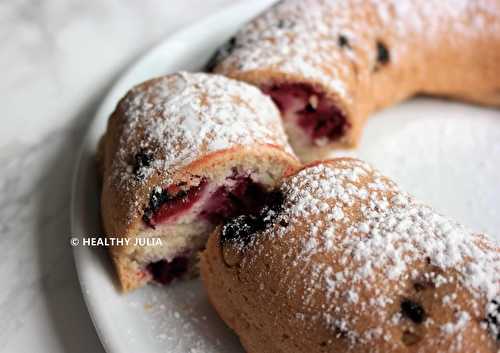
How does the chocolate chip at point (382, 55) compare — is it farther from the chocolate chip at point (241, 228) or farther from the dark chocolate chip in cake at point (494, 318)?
the dark chocolate chip in cake at point (494, 318)

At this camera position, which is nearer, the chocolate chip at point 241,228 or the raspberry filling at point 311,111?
the chocolate chip at point 241,228

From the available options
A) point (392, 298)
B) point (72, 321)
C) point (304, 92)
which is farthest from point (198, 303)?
point (304, 92)

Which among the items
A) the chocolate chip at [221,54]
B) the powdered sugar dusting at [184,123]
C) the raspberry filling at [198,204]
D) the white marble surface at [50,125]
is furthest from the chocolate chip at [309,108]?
the white marble surface at [50,125]

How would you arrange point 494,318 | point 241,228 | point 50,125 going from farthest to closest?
point 50,125
point 241,228
point 494,318

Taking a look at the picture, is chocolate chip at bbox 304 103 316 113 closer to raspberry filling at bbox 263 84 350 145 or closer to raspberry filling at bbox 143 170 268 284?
raspberry filling at bbox 263 84 350 145

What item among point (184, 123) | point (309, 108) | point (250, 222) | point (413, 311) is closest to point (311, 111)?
point (309, 108)

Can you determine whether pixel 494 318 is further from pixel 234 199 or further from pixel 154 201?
pixel 154 201
